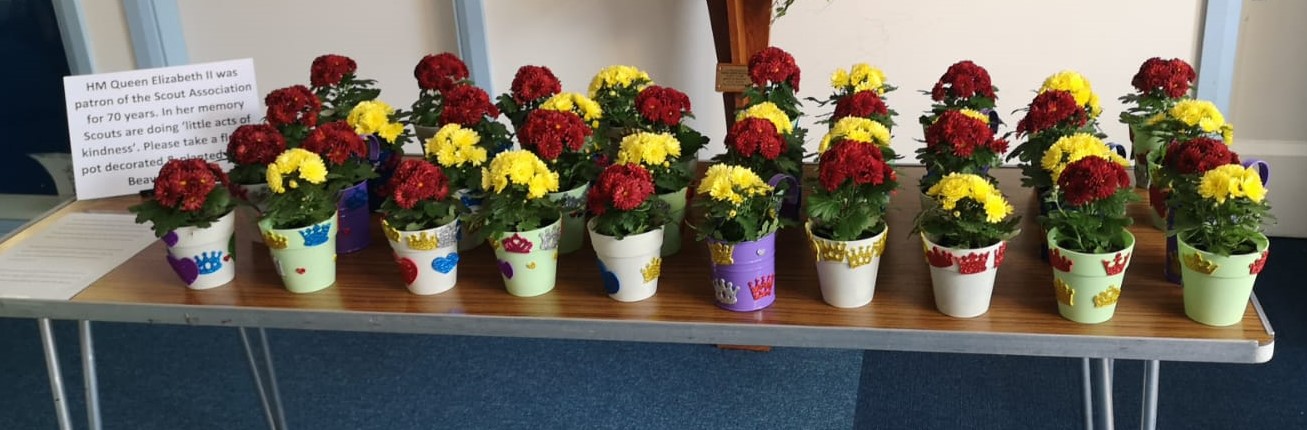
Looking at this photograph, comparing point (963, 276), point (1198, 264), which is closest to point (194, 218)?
point (963, 276)

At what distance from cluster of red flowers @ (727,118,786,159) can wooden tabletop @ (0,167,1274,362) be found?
159mm

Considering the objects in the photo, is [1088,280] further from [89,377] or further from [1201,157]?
[89,377]

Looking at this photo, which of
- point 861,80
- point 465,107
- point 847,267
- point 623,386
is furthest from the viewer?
point 623,386

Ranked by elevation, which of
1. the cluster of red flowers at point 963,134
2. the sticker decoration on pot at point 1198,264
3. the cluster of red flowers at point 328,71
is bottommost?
the sticker decoration on pot at point 1198,264

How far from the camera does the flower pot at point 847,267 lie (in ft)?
4.12

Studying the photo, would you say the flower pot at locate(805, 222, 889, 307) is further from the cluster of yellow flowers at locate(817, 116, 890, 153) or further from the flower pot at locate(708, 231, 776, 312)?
the cluster of yellow flowers at locate(817, 116, 890, 153)

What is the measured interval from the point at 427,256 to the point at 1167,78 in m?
1.12

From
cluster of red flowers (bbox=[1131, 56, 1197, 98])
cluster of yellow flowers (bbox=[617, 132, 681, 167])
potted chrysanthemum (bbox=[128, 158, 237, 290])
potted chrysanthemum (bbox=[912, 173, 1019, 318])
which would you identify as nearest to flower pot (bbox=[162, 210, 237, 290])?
potted chrysanthemum (bbox=[128, 158, 237, 290])

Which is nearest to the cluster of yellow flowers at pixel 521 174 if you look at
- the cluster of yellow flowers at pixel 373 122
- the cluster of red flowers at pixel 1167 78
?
the cluster of yellow flowers at pixel 373 122

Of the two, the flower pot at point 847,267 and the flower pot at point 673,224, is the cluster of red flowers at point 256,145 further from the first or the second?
the flower pot at point 847,267

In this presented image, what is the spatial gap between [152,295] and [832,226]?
0.94 meters

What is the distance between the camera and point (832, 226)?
1.28 m

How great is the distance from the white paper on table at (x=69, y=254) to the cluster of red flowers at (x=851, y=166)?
3.47 feet

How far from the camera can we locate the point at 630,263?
1328 mm
